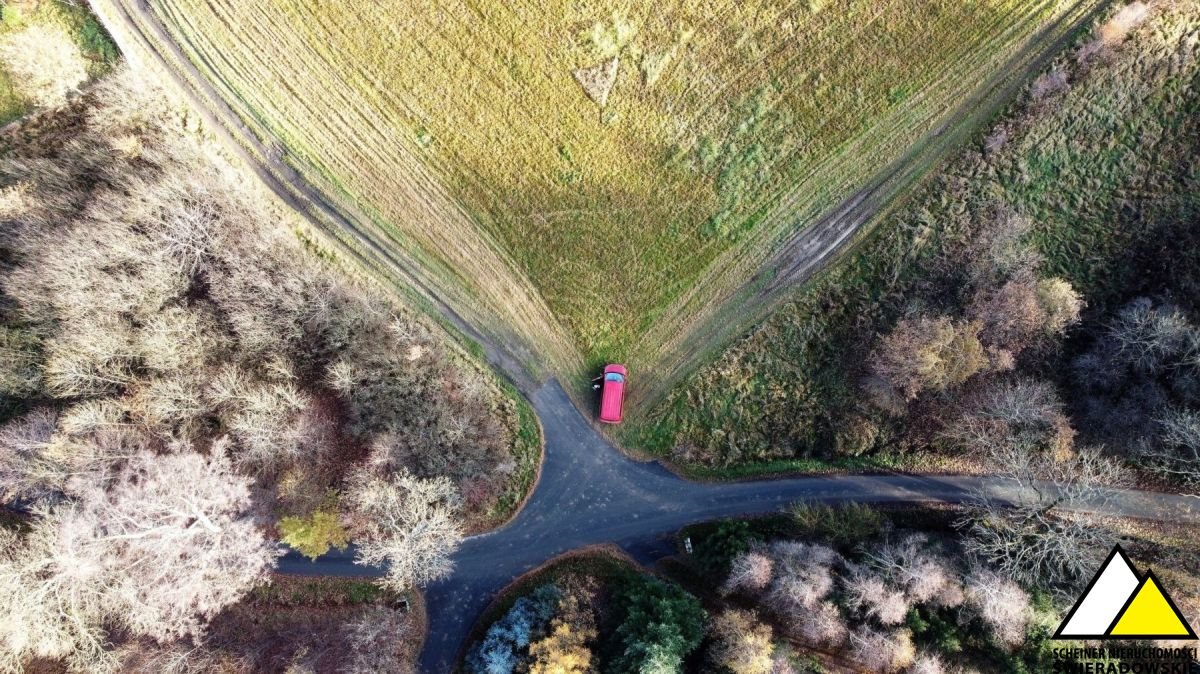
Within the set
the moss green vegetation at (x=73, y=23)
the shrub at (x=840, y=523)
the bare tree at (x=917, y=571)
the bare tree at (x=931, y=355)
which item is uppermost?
the moss green vegetation at (x=73, y=23)

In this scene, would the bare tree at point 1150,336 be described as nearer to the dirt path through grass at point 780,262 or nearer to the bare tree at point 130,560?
the dirt path through grass at point 780,262

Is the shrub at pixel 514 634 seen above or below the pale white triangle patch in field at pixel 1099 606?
below

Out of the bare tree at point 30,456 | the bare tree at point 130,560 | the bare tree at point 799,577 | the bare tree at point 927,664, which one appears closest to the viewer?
the bare tree at point 927,664

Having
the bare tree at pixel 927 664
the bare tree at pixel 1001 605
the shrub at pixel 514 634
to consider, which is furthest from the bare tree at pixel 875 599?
the shrub at pixel 514 634

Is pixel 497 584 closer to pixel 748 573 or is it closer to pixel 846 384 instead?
pixel 748 573

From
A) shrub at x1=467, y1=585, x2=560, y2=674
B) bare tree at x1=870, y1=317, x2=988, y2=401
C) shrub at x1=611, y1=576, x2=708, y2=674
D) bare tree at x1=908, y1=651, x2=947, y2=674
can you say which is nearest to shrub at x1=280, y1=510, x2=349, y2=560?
shrub at x1=467, y1=585, x2=560, y2=674

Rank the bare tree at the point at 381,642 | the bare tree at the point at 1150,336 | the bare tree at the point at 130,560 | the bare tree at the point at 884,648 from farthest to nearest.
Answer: the bare tree at the point at 381,642, the bare tree at the point at 1150,336, the bare tree at the point at 130,560, the bare tree at the point at 884,648
